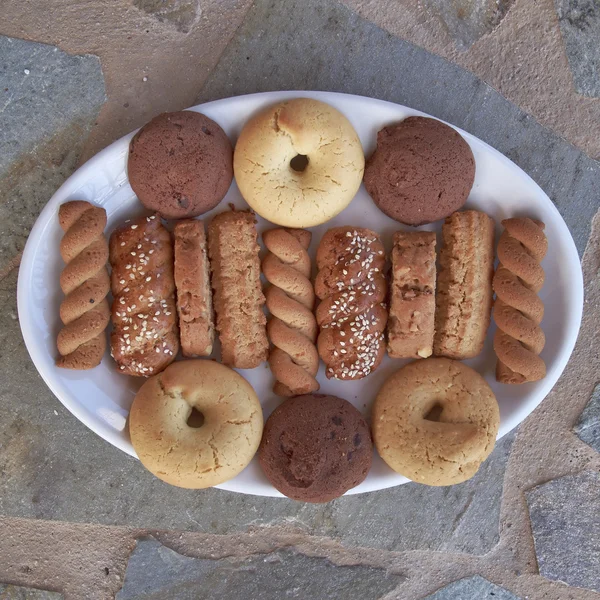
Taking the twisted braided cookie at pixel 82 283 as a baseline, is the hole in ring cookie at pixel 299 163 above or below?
above

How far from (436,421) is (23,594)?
1.62m

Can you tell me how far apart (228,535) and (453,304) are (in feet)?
3.88

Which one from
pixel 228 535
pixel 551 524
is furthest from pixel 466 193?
pixel 228 535

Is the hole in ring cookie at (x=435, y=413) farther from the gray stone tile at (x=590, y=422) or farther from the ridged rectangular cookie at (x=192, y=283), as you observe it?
the ridged rectangular cookie at (x=192, y=283)

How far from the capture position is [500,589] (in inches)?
80.4

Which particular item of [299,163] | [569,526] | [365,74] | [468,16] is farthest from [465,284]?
[569,526]

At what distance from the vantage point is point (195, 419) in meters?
1.78

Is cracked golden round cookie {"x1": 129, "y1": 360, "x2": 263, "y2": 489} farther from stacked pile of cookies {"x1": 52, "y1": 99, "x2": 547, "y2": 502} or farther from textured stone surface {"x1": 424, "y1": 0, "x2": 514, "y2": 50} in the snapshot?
textured stone surface {"x1": 424, "y1": 0, "x2": 514, "y2": 50}

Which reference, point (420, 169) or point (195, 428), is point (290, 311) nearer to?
point (195, 428)

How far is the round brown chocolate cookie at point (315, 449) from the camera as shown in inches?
64.1

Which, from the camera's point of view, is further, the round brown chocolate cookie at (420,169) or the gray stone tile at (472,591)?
the gray stone tile at (472,591)

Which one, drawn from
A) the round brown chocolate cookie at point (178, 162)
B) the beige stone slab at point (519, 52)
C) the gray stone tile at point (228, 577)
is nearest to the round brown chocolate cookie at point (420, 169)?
the beige stone slab at point (519, 52)

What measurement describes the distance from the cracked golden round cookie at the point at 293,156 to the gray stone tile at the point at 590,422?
1266 mm

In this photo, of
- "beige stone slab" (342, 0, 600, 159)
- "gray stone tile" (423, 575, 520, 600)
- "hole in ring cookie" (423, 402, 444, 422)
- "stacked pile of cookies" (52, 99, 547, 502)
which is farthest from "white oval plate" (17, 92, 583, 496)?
"gray stone tile" (423, 575, 520, 600)
